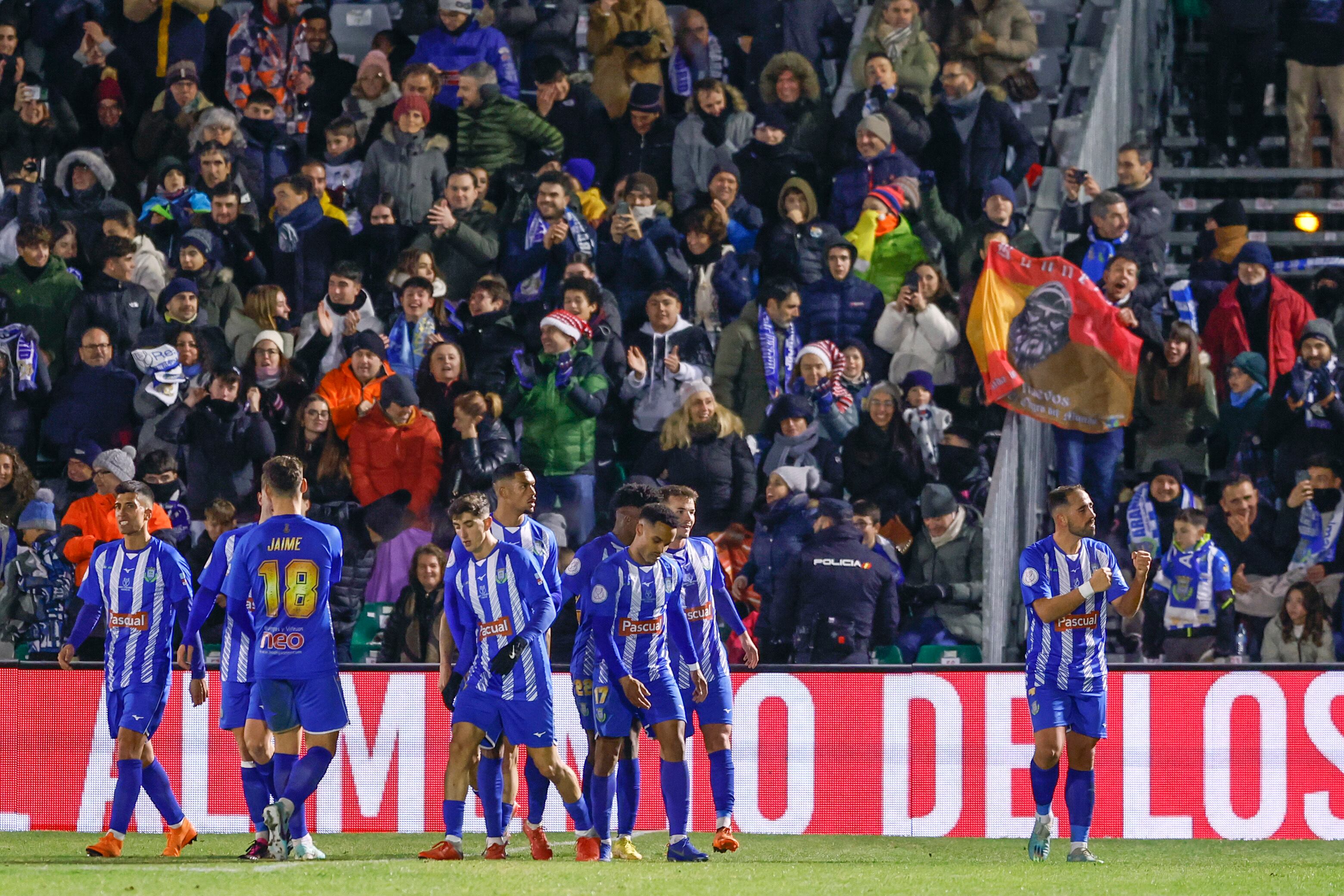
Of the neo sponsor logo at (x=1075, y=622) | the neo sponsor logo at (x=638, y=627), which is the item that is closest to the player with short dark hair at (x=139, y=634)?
the neo sponsor logo at (x=638, y=627)

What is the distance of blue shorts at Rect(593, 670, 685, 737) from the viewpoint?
387 inches

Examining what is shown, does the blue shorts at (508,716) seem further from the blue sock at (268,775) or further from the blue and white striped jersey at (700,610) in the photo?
the blue sock at (268,775)

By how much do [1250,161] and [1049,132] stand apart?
6.48 ft

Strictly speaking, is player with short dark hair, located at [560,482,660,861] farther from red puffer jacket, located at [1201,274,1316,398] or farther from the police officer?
red puffer jacket, located at [1201,274,1316,398]

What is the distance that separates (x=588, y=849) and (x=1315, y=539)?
20.4ft

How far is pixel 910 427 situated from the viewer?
45.8 ft

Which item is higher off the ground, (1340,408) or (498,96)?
(498,96)

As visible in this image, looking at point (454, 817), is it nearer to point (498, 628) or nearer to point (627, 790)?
point (498, 628)

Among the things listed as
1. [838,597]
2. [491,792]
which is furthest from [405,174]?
[491,792]

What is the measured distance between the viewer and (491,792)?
9.84m

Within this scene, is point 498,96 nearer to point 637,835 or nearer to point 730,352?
point 730,352

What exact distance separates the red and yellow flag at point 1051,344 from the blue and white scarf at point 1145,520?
57cm

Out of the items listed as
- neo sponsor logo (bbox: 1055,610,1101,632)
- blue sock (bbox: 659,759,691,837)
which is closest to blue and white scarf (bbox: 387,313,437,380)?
blue sock (bbox: 659,759,691,837)

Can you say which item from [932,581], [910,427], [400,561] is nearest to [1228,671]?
[932,581]
